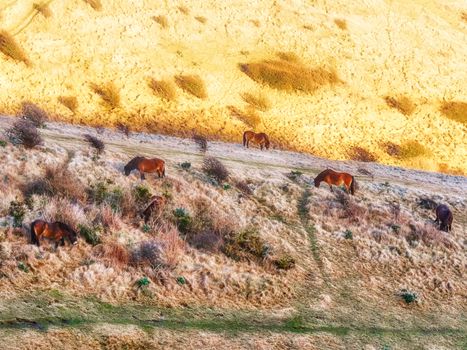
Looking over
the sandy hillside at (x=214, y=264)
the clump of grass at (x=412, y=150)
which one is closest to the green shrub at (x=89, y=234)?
the sandy hillside at (x=214, y=264)

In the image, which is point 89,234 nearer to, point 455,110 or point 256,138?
point 256,138

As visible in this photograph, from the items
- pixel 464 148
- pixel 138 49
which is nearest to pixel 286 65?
pixel 138 49

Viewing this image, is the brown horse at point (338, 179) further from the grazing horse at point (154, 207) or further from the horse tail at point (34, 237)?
the horse tail at point (34, 237)

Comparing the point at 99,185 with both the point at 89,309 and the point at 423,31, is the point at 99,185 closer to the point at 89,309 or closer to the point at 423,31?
the point at 89,309

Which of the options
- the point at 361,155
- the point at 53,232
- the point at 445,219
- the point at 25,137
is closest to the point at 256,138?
the point at 361,155

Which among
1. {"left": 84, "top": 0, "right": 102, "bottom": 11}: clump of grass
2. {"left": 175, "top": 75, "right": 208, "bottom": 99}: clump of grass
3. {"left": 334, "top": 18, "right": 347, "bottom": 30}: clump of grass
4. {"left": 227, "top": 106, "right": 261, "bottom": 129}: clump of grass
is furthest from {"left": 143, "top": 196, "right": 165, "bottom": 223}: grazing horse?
{"left": 334, "top": 18, "right": 347, "bottom": 30}: clump of grass

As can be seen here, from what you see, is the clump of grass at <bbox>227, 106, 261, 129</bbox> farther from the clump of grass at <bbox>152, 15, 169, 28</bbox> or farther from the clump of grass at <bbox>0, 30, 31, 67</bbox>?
the clump of grass at <bbox>0, 30, 31, 67</bbox>
